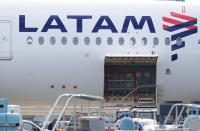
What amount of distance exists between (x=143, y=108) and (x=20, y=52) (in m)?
5.48

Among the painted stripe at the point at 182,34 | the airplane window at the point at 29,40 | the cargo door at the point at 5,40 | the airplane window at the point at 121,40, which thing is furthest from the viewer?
the painted stripe at the point at 182,34

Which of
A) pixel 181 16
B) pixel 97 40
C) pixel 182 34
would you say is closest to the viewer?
pixel 97 40

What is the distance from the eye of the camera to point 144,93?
90.5 ft

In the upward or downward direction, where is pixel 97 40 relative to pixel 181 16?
downward

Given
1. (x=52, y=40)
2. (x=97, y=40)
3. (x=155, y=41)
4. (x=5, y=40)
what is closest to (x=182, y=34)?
(x=155, y=41)

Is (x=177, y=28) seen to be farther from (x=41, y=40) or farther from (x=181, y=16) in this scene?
(x=41, y=40)

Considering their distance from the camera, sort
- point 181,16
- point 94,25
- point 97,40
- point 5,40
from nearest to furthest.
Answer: point 5,40 < point 94,25 < point 97,40 < point 181,16

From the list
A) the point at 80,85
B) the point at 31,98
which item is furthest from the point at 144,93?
the point at 31,98

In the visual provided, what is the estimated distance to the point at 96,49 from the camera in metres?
26.7

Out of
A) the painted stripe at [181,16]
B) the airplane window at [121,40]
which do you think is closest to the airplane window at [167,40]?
the painted stripe at [181,16]

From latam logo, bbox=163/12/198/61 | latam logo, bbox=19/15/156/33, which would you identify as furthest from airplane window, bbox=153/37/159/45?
latam logo, bbox=163/12/198/61

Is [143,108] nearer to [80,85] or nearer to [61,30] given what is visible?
[80,85]

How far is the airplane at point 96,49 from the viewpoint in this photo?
2636 centimetres

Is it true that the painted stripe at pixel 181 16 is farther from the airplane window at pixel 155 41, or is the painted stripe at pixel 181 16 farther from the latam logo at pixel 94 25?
the airplane window at pixel 155 41
